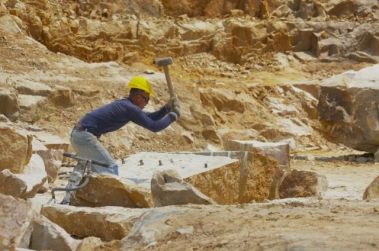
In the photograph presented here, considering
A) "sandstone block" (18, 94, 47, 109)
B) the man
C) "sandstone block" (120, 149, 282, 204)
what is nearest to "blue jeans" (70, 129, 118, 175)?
the man

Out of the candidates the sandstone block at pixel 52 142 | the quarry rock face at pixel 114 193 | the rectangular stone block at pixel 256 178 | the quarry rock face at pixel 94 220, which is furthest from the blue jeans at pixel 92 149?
the sandstone block at pixel 52 142

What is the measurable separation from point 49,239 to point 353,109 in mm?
9871

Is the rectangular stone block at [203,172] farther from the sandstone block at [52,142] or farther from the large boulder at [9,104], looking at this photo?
the large boulder at [9,104]

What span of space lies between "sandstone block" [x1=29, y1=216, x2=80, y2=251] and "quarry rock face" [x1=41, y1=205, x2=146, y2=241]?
2.15 ft

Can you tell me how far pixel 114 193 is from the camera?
681 centimetres

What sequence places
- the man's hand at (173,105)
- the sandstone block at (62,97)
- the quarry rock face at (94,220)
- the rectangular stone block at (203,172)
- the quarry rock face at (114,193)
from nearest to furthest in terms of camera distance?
1. the quarry rock face at (94,220)
2. the quarry rock face at (114,193)
3. the rectangular stone block at (203,172)
4. the man's hand at (173,105)
5. the sandstone block at (62,97)

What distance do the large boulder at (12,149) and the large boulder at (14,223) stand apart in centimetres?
296

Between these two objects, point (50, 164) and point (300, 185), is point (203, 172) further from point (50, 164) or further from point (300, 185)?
point (50, 164)

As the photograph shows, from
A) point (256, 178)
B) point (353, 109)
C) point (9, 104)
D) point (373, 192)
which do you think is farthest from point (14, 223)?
point (353, 109)

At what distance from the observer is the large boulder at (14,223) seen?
15.7ft

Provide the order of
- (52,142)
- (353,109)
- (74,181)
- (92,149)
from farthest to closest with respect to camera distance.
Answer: (353,109) → (52,142) → (92,149) → (74,181)

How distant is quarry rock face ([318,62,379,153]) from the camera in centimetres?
1416

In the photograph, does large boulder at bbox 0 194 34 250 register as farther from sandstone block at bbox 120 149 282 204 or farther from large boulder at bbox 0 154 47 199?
sandstone block at bbox 120 149 282 204

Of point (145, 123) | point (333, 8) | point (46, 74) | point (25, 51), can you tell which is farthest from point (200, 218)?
point (333, 8)
